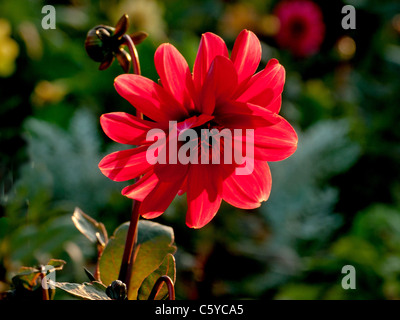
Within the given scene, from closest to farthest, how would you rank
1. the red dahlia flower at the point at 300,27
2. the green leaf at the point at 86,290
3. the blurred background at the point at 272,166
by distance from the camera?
1. the green leaf at the point at 86,290
2. the blurred background at the point at 272,166
3. the red dahlia flower at the point at 300,27

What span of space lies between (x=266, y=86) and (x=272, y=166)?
649 millimetres

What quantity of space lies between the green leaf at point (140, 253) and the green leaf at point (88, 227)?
12 mm

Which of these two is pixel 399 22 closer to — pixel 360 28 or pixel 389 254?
pixel 360 28

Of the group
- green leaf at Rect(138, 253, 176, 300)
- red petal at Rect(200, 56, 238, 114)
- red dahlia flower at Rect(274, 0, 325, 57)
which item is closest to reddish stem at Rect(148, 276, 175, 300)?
green leaf at Rect(138, 253, 176, 300)

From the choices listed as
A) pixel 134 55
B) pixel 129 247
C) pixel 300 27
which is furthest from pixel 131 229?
pixel 300 27

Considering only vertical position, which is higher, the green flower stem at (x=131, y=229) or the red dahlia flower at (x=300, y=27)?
the red dahlia flower at (x=300, y=27)

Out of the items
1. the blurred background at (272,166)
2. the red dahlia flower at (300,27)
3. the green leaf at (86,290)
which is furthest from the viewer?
the red dahlia flower at (300,27)

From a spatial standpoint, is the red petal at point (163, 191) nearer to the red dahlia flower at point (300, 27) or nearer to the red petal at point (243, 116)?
the red petal at point (243, 116)

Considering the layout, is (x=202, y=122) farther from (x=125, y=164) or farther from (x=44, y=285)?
(x=44, y=285)

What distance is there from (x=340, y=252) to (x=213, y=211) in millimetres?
535

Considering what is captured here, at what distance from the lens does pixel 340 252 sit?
76cm

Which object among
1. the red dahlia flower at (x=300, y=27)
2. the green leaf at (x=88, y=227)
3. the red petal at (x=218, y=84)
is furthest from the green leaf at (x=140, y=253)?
the red dahlia flower at (x=300, y=27)

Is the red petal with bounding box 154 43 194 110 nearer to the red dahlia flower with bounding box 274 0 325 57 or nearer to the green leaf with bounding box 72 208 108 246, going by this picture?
the green leaf with bounding box 72 208 108 246

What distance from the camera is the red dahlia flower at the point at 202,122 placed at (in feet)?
0.88
